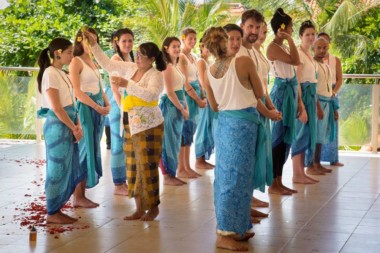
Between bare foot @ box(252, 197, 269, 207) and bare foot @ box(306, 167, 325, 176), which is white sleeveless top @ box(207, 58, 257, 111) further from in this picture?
bare foot @ box(306, 167, 325, 176)

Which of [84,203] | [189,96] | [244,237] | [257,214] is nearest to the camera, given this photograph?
[244,237]

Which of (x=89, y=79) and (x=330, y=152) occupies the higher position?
(x=89, y=79)

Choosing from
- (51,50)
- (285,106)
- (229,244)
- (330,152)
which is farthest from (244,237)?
(330,152)

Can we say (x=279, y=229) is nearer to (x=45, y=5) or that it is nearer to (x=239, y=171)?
(x=239, y=171)

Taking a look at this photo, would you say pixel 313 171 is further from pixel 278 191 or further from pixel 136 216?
pixel 136 216

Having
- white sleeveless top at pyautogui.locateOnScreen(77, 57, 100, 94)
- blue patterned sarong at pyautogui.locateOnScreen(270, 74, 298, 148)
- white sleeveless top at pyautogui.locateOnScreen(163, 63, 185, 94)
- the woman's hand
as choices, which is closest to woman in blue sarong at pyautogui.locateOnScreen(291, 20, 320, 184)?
blue patterned sarong at pyautogui.locateOnScreen(270, 74, 298, 148)

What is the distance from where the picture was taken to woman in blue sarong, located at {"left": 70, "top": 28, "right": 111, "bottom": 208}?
7.55 m

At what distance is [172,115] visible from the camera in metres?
8.94

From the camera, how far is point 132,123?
697cm

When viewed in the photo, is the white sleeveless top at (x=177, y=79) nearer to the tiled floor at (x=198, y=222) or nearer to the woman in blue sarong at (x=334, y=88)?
the tiled floor at (x=198, y=222)

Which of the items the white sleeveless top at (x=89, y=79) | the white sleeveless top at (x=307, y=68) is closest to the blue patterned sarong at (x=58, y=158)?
the white sleeveless top at (x=89, y=79)

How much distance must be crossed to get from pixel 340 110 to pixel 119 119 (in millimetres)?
4543

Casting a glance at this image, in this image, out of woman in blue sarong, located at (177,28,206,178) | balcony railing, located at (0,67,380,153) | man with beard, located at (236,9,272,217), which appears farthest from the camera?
balcony railing, located at (0,67,380,153)

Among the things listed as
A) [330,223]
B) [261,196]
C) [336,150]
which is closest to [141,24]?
[336,150]
